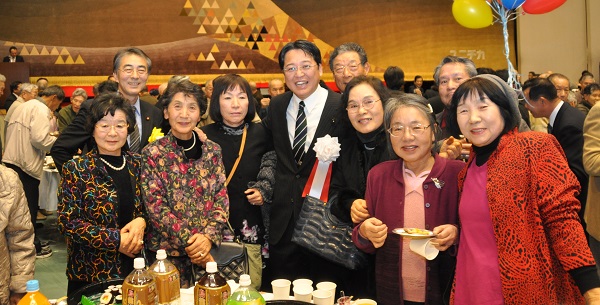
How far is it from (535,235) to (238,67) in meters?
9.61

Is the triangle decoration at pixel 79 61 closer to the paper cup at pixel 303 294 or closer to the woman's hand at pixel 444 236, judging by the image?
the paper cup at pixel 303 294

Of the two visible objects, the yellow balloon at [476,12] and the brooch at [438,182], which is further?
the yellow balloon at [476,12]

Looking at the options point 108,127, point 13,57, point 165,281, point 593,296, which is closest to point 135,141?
point 108,127

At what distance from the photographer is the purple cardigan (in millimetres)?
2250

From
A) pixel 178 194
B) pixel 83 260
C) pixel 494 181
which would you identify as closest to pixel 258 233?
pixel 178 194

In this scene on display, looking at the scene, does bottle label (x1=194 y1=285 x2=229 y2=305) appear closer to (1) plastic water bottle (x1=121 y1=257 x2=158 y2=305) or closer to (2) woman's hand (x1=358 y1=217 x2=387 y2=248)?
(1) plastic water bottle (x1=121 y1=257 x2=158 y2=305)

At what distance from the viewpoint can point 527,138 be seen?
192 centimetres

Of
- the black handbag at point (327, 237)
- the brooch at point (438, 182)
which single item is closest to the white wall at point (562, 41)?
the black handbag at point (327, 237)

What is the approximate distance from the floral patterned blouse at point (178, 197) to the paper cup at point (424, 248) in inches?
41.0

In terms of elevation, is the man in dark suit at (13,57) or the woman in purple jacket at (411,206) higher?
the man in dark suit at (13,57)

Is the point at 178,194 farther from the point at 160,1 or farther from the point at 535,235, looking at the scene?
the point at 160,1

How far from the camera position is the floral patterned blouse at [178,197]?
8.85ft

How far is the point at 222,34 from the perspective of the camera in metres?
10.9

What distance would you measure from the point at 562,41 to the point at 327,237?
40.0 ft
